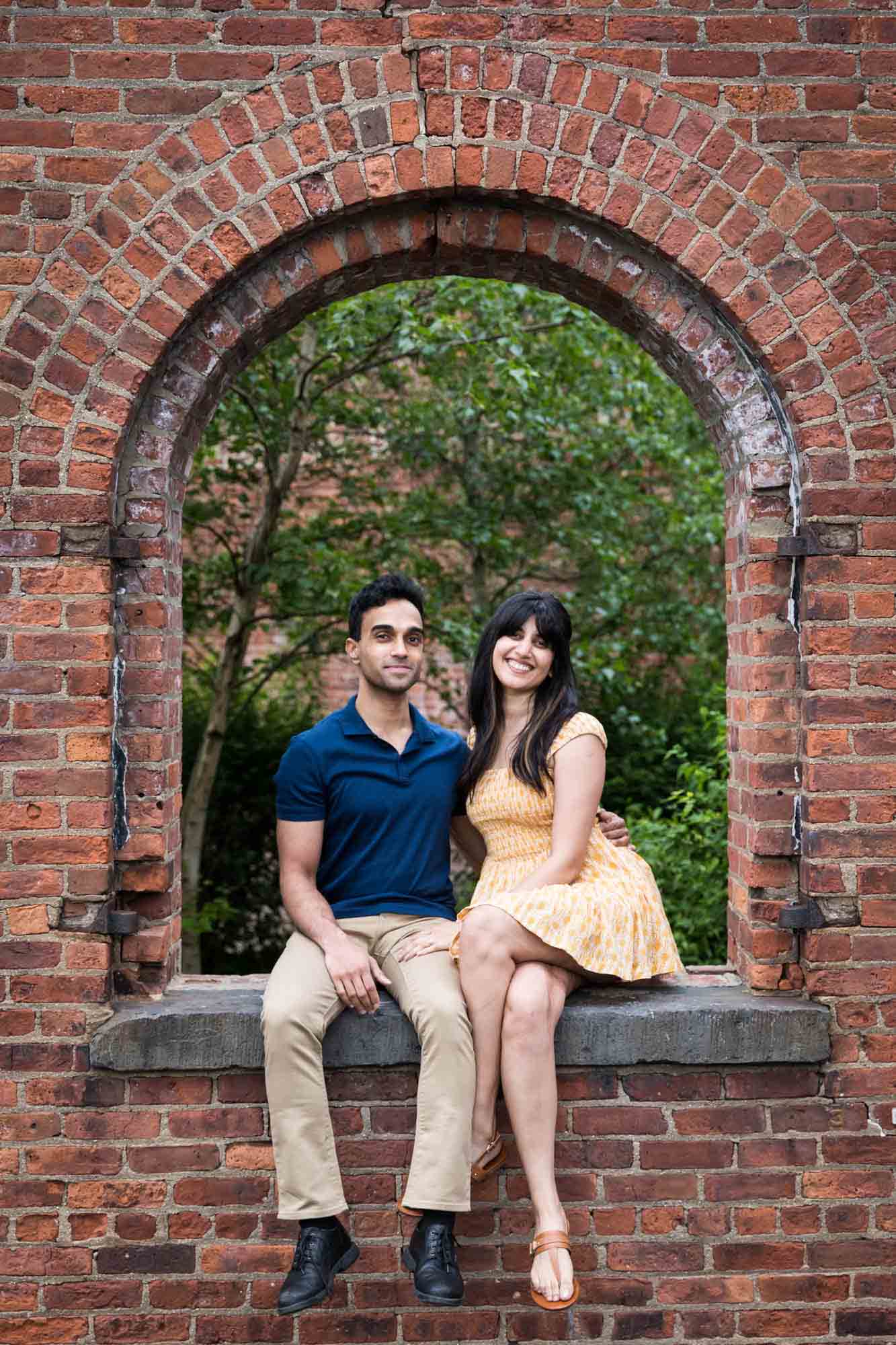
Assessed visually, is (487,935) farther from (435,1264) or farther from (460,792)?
(435,1264)

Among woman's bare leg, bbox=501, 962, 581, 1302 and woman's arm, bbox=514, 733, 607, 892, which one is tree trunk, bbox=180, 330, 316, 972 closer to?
woman's arm, bbox=514, 733, 607, 892

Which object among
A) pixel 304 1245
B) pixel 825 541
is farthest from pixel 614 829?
pixel 304 1245

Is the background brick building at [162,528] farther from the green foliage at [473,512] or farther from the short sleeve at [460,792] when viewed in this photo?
the green foliage at [473,512]

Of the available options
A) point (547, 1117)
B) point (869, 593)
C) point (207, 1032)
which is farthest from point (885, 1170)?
point (207, 1032)

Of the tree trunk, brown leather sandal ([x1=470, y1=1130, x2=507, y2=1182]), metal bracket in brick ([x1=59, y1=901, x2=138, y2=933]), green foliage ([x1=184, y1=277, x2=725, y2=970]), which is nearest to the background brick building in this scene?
metal bracket in brick ([x1=59, y1=901, x2=138, y2=933])

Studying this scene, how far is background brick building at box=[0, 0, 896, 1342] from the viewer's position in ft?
10.7

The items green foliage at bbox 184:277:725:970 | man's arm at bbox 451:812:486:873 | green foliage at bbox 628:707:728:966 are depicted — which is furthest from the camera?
green foliage at bbox 184:277:725:970

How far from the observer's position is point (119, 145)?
3.29m

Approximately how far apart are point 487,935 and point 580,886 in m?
0.33

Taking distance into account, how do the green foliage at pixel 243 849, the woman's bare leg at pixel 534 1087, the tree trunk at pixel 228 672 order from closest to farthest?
the woman's bare leg at pixel 534 1087
the tree trunk at pixel 228 672
the green foliage at pixel 243 849

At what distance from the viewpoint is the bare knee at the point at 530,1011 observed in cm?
309

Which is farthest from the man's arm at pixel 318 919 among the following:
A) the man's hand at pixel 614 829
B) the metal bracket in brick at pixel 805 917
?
the metal bracket in brick at pixel 805 917

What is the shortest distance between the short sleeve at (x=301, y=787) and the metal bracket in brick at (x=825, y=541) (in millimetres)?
1473

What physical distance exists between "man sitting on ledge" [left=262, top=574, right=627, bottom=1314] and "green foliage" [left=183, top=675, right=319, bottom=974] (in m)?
3.45
